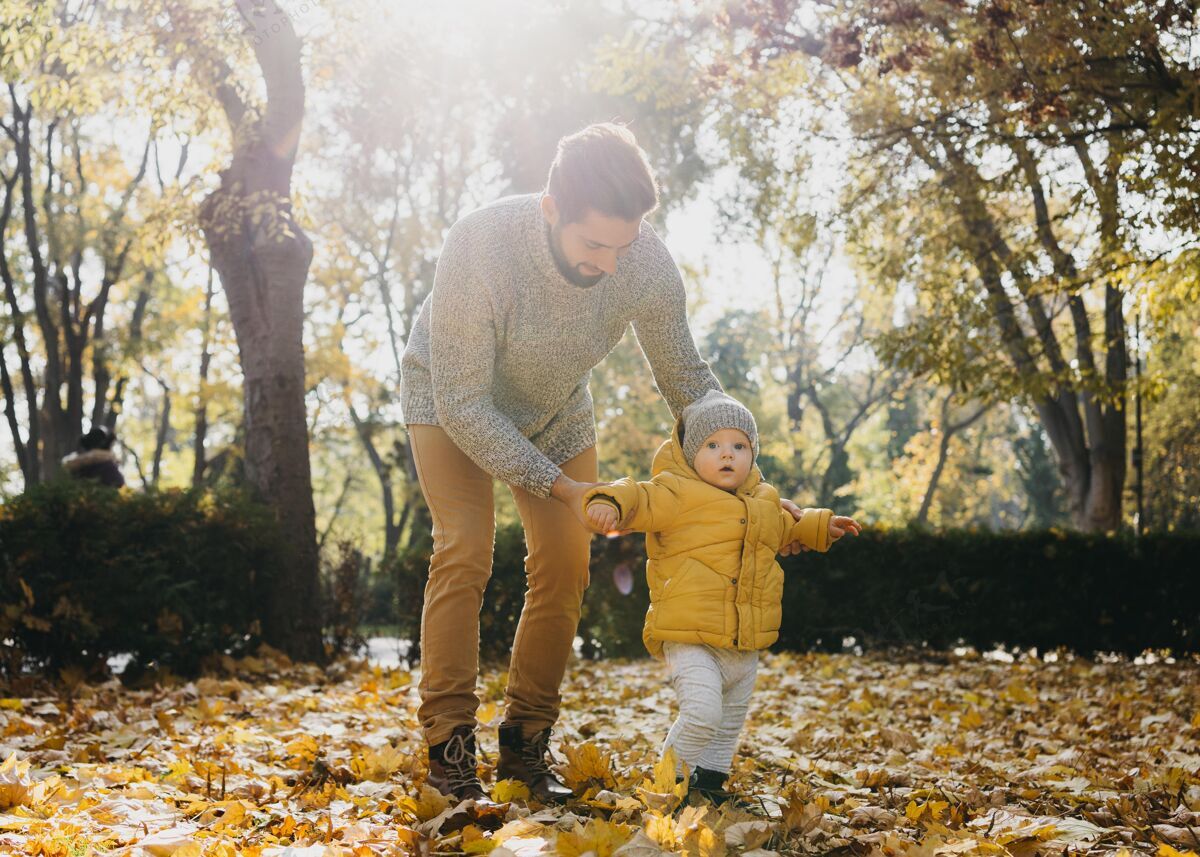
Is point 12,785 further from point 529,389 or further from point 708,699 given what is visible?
point 708,699

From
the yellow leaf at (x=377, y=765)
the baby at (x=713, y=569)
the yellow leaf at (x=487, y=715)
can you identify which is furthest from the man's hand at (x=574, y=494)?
the yellow leaf at (x=487, y=715)

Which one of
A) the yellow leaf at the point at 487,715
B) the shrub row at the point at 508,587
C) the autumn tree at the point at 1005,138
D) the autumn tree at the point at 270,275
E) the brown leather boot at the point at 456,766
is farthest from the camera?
the autumn tree at the point at 270,275

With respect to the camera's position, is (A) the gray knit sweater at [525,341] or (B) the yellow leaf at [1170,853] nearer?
(B) the yellow leaf at [1170,853]

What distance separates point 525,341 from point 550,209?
1.48ft

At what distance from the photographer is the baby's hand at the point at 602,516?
292 cm

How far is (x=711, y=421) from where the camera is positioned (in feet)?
10.8

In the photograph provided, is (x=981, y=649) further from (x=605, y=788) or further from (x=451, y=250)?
(x=451, y=250)

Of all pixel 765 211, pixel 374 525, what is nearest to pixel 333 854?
pixel 765 211

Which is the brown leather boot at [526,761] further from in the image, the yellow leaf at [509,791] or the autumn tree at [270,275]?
the autumn tree at [270,275]

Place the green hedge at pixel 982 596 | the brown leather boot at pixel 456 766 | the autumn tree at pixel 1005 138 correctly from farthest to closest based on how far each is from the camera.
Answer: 1. the green hedge at pixel 982 596
2. the autumn tree at pixel 1005 138
3. the brown leather boot at pixel 456 766

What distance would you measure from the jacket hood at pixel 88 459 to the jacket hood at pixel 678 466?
817 cm

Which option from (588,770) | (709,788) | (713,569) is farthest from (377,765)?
(713,569)

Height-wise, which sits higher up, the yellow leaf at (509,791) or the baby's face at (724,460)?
the baby's face at (724,460)

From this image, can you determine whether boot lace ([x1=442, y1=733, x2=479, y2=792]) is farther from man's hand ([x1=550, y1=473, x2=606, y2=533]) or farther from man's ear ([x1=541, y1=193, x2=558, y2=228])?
man's ear ([x1=541, y1=193, x2=558, y2=228])
